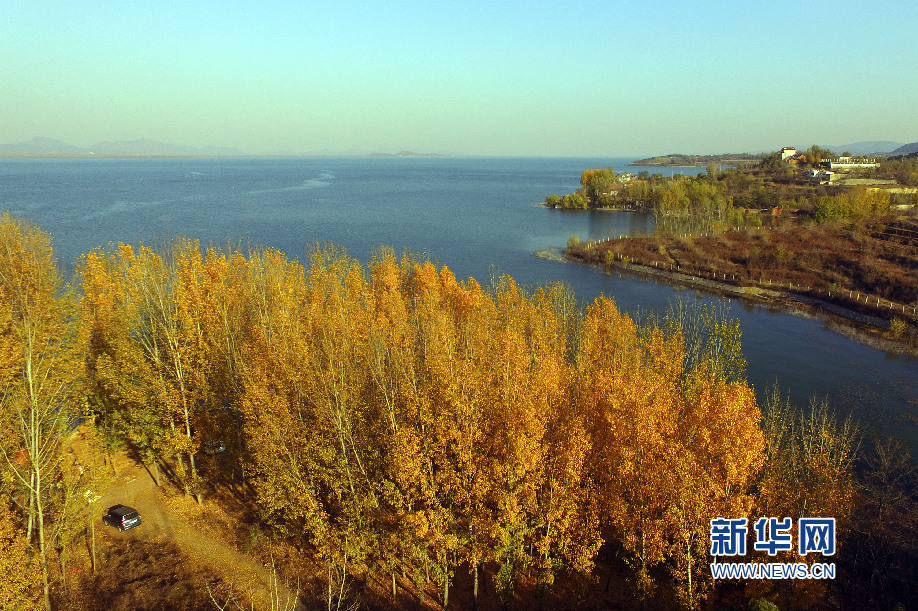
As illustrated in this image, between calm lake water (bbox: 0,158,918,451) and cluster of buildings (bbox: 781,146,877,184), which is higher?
cluster of buildings (bbox: 781,146,877,184)

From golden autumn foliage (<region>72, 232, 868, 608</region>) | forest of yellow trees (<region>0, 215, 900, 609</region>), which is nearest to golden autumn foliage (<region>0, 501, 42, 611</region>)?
forest of yellow trees (<region>0, 215, 900, 609</region>)

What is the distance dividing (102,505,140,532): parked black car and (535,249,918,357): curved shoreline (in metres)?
41.5

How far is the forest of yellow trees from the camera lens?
12.8 m

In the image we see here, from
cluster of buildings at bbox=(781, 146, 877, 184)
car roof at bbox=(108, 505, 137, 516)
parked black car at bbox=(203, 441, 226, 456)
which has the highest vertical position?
cluster of buildings at bbox=(781, 146, 877, 184)

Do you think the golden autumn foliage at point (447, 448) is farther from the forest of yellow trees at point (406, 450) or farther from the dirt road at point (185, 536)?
the dirt road at point (185, 536)

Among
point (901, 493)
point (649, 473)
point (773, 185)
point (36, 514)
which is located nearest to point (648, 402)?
point (649, 473)

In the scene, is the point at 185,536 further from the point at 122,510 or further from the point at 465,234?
the point at 465,234

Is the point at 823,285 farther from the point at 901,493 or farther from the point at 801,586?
the point at 801,586

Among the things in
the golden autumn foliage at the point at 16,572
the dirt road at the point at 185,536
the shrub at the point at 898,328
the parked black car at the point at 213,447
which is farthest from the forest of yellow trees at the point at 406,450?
the shrub at the point at 898,328

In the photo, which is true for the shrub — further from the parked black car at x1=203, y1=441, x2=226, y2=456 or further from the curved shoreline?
the parked black car at x1=203, y1=441, x2=226, y2=456

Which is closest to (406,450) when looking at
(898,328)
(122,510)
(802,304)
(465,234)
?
(122,510)

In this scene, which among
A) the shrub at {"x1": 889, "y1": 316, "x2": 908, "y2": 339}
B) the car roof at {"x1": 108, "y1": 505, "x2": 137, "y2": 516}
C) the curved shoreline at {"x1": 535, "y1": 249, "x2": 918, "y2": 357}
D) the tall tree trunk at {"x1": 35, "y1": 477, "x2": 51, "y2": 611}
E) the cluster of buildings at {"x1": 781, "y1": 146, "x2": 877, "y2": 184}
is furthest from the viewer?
the cluster of buildings at {"x1": 781, "y1": 146, "x2": 877, "y2": 184}

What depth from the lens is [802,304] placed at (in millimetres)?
43688

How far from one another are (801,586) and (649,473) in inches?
174
